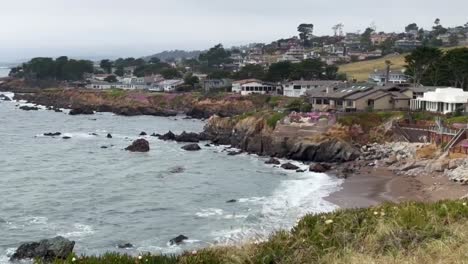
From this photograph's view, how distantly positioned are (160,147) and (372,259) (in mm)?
44679

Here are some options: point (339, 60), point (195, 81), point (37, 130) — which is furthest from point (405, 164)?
point (339, 60)

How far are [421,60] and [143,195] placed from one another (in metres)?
40.8

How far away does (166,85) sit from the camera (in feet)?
352

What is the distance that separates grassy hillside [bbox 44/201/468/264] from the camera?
9.79m

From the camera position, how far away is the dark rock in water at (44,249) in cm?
2012

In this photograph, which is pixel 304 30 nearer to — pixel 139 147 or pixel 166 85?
pixel 166 85

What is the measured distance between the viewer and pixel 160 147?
53250 millimetres

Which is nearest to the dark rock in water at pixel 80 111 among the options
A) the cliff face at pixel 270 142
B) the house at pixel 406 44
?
the cliff face at pixel 270 142

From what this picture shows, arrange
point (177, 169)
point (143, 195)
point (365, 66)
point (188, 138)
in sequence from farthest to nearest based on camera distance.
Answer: point (365, 66), point (188, 138), point (177, 169), point (143, 195)

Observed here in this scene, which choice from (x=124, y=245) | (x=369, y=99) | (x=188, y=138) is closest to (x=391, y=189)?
(x=124, y=245)

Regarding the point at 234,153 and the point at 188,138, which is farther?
the point at 188,138

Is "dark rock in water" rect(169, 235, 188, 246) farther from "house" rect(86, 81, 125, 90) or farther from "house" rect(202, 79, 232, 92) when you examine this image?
"house" rect(86, 81, 125, 90)

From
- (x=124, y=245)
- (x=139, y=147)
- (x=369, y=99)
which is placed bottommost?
(x=139, y=147)

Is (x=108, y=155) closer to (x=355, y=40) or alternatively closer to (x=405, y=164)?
(x=405, y=164)
